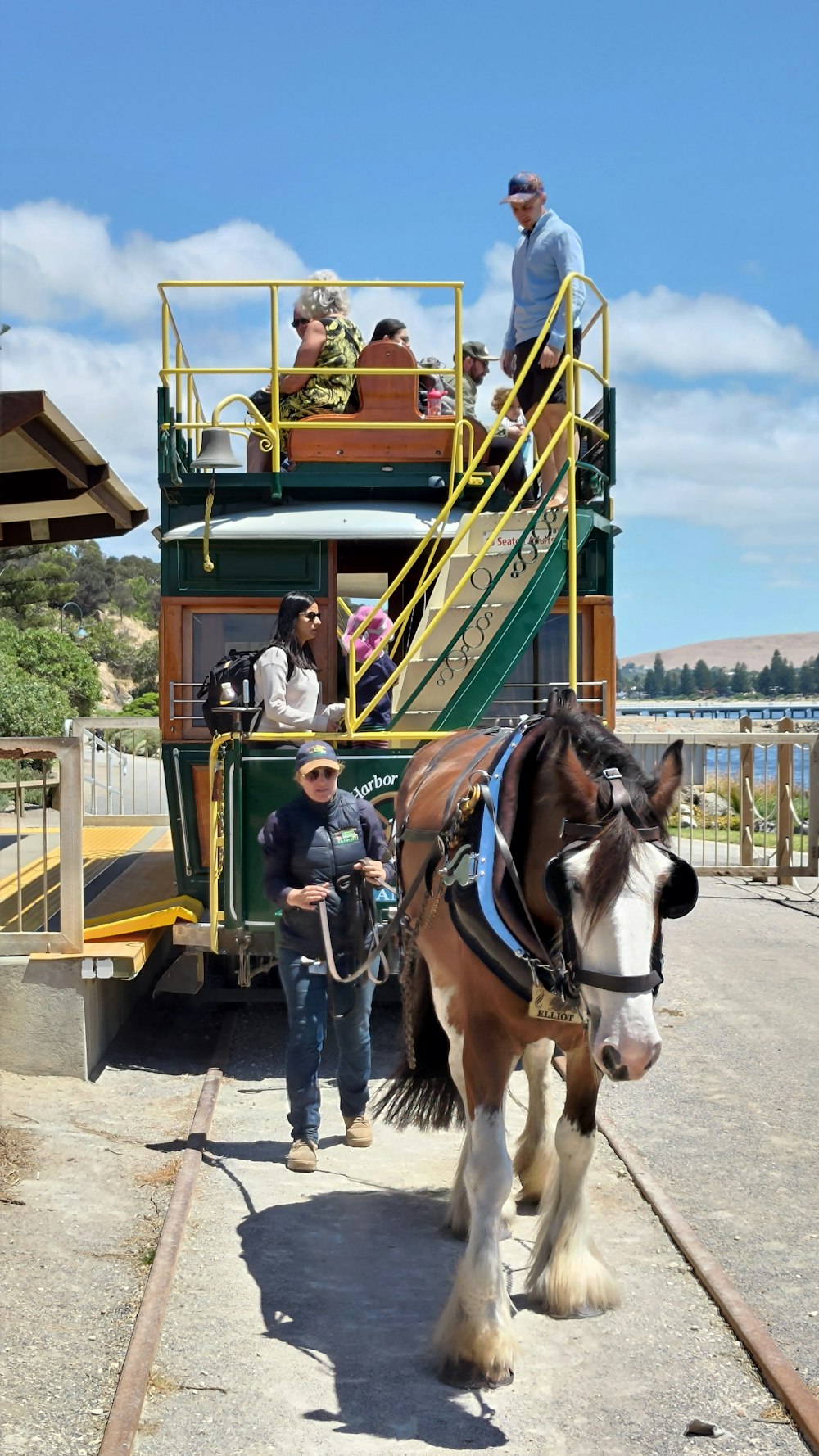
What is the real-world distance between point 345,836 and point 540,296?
14.2 feet

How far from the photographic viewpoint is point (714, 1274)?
4785 mm

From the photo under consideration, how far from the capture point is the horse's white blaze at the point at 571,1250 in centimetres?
461

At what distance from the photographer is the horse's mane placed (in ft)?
12.1

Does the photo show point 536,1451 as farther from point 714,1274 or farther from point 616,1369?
point 714,1274

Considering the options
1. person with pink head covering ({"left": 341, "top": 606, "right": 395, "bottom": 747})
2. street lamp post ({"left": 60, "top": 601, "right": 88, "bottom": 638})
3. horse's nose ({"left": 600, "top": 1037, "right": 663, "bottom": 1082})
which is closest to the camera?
horse's nose ({"left": 600, "top": 1037, "right": 663, "bottom": 1082})

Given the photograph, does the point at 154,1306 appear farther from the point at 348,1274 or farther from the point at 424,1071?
the point at 424,1071

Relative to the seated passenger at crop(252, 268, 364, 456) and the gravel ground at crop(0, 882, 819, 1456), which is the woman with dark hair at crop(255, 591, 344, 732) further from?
the gravel ground at crop(0, 882, 819, 1456)

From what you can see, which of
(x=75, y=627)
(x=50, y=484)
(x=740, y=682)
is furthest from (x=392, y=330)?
(x=740, y=682)

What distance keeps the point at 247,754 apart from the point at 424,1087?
2539 millimetres

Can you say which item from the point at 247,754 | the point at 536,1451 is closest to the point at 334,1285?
the point at 536,1451

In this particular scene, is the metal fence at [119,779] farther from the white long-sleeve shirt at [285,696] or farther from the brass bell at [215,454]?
the white long-sleeve shirt at [285,696]

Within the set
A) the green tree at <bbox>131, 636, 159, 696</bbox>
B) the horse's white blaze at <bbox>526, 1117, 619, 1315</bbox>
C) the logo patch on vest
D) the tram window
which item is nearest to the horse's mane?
the horse's white blaze at <bbox>526, 1117, 619, 1315</bbox>

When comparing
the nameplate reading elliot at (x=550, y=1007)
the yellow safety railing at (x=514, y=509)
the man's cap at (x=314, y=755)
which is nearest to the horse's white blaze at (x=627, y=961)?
the nameplate reading elliot at (x=550, y=1007)

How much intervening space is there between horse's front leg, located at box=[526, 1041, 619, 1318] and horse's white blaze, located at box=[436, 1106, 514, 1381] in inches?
16.0
